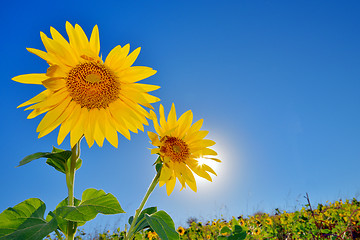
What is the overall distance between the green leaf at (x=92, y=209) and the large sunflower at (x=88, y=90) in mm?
299

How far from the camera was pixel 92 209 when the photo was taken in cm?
151

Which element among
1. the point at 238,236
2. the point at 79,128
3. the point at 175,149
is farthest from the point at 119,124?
the point at 238,236

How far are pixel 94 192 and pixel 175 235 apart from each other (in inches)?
20.5

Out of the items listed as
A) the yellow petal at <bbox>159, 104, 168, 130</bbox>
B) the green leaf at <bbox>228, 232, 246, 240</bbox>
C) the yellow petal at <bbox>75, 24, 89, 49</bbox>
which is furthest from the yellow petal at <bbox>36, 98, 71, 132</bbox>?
the green leaf at <bbox>228, 232, 246, 240</bbox>

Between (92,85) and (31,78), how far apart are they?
313 millimetres

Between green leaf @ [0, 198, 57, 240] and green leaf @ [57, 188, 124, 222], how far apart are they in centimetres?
Answer: 9

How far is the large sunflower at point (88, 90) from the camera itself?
5.21 feet

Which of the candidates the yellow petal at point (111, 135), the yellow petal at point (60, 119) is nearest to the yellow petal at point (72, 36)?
the yellow petal at point (60, 119)

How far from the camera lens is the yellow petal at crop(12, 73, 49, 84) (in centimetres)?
156

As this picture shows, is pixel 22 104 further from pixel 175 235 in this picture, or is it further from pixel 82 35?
pixel 175 235

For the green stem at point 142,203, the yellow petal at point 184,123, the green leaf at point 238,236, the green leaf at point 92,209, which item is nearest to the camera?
the green leaf at point 92,209

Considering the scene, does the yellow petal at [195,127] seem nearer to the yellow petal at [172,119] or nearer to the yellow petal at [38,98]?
the yellow petal at [172,119]

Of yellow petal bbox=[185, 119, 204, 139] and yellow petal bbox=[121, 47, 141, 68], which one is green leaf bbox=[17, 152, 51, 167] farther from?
yellow petal bbox=[185, 119, 204, 139]

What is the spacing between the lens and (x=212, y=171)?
6.98ft
